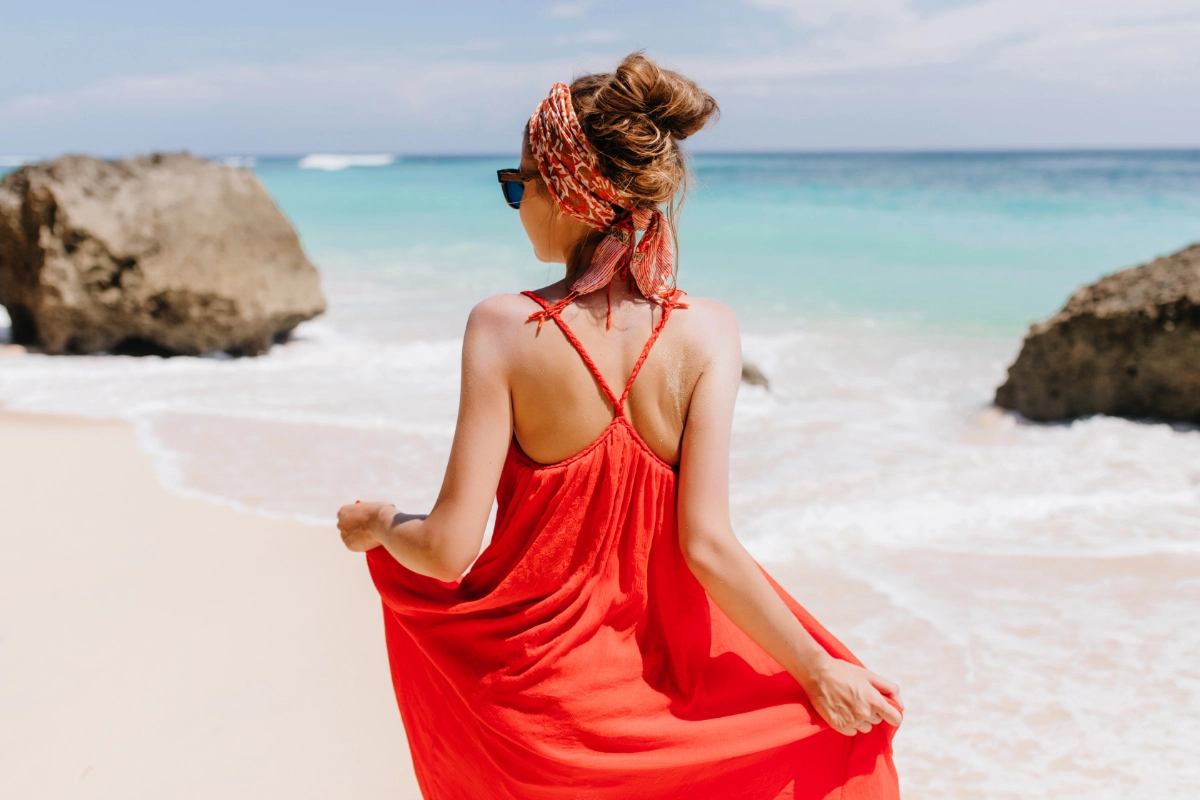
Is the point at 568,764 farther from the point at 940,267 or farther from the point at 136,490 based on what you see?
the point at 940,267

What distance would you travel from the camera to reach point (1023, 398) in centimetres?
671

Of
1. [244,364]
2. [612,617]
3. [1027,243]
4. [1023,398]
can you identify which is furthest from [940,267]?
[612,617]

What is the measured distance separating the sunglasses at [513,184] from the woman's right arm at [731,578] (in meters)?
0.45

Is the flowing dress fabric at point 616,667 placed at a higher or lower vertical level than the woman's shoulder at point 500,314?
lower

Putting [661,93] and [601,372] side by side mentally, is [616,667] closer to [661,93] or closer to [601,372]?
[601,372]

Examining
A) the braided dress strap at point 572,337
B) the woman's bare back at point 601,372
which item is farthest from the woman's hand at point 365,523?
the braided dress strap at point 572,337

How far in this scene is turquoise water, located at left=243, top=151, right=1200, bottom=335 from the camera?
45.1 ft

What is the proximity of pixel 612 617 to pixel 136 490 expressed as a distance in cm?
402

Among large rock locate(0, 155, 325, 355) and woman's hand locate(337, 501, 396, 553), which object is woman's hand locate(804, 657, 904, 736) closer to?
woman's hand locate(337, 501, 396, 553)

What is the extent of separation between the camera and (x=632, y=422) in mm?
1719

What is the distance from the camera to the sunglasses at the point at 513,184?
1749 millimetres

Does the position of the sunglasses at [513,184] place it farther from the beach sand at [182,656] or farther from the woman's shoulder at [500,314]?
the beach sand at [182,656]

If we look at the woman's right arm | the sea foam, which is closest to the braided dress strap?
the woman's right arm

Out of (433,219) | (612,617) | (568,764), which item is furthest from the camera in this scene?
(433,219)
